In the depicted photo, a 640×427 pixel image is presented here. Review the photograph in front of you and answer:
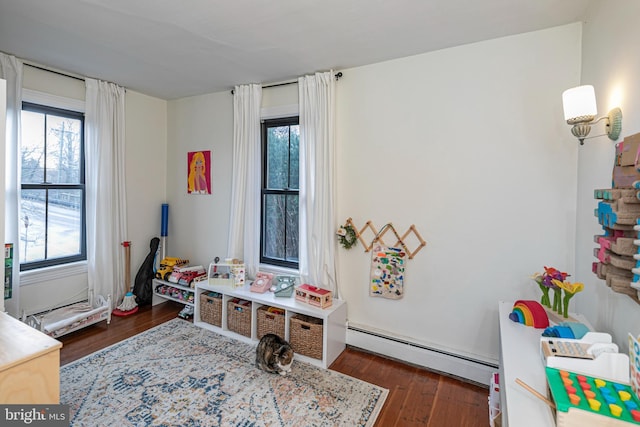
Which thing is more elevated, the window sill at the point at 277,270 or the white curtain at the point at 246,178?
the white curtain at the point at 246,178

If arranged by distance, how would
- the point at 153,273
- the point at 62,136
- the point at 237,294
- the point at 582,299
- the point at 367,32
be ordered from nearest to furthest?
the point at 582,299
the point at 367,32
the point at 237,294
the point at 62,136
the point at 153,273

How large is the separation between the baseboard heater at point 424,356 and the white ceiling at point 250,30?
2.33 metres

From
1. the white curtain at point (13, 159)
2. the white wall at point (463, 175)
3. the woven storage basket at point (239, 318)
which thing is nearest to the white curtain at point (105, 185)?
the white curtain at point (13, 159)

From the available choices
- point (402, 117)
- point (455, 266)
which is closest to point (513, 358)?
point (455, 266)

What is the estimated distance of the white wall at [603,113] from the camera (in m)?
1.26

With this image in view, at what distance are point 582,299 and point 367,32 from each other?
2175 mm

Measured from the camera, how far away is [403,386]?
2.24 meters

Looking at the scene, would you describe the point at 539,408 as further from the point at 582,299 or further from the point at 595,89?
A: the point at 595,89

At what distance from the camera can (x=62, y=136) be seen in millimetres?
3152

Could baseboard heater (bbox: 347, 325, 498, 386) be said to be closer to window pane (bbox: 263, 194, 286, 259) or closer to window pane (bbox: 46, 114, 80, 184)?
window pane (bbox: 263, 194, 286, 259)

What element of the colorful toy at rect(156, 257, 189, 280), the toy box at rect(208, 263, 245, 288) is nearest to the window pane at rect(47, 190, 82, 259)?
the colorful toy at rect(156, 257, 189, 280)

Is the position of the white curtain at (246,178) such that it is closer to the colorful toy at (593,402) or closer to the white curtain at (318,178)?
the white curtain at (318,178)

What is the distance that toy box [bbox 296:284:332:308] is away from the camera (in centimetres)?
260

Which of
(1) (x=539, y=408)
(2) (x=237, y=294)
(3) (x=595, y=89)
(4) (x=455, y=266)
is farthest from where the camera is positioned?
(2) (x=237, y=294)
